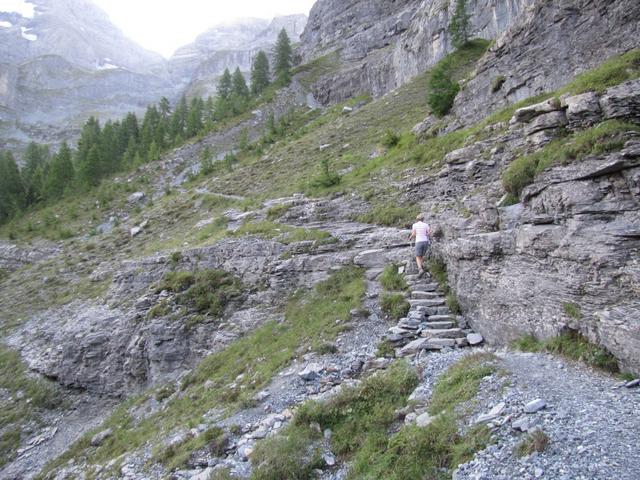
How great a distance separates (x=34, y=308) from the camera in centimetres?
2980

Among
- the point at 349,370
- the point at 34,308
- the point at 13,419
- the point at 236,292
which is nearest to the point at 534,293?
the point at 349,370

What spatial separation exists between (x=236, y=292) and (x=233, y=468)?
1213 centimetres

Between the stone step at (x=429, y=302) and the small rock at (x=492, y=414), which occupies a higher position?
the stone step at (x=429, y=302)

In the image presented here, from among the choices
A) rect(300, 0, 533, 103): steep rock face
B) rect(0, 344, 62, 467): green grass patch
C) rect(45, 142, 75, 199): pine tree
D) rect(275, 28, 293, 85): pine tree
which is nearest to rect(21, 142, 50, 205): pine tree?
rect(45, 142, 75, 199): pine tree

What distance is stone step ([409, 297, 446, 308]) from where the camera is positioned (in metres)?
13.2

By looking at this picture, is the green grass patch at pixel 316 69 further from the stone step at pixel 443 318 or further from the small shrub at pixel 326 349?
the stone step at pixel 443 318

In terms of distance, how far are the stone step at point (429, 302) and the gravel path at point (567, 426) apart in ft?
16.8

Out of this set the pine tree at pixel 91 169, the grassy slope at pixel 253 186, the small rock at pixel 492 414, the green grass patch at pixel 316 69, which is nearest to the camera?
the small rock at pixel 492 414

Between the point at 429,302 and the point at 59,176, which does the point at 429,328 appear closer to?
the point at 429,302

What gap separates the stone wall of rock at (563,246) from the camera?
8.03 m

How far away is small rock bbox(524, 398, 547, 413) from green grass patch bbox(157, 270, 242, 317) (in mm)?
15772

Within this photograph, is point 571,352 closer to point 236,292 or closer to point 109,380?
point 236,292

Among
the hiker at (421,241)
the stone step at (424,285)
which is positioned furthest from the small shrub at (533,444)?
the hiker at (421,241)

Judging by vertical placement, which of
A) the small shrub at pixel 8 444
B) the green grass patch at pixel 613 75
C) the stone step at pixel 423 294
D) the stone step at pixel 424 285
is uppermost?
the green grass patch at pixel 613 75
